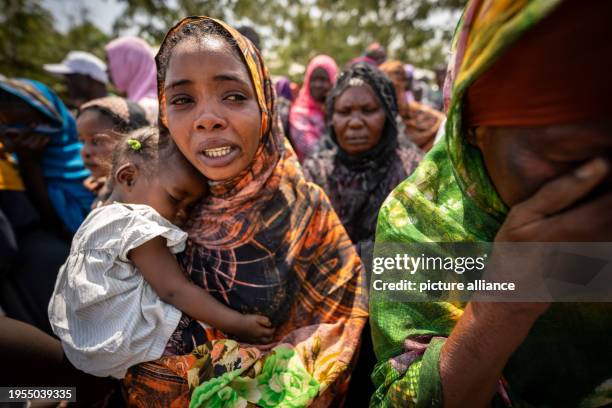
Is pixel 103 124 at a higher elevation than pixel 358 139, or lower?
lower

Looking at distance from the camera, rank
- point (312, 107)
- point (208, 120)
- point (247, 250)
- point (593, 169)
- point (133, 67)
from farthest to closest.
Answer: point (312, 107) < point (133, 67) < point (247, 250) < point (208, 120) < point (593, 169)

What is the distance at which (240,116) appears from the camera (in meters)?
1.49

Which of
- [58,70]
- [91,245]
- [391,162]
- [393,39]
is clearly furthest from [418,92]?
[393,39]

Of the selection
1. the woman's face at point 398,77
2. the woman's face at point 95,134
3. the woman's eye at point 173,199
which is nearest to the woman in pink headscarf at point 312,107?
the woman's face at point 398,77

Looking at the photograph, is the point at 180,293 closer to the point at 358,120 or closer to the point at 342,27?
the point at 358,120

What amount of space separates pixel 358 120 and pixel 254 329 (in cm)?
201

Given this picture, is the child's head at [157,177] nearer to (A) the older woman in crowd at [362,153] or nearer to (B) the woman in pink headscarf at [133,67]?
(A) the older woman in crowd at [362,153]

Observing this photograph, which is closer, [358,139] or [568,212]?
[568,212]

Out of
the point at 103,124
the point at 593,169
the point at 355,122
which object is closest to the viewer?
the point at 593,169

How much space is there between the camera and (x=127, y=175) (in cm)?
167

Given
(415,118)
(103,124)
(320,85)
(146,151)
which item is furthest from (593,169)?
(320,85)

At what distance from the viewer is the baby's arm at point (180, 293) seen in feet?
4.83

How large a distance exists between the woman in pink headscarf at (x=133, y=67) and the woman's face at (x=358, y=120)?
2196 millimetres

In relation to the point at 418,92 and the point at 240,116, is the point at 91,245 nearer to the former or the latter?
the point at 240,116
